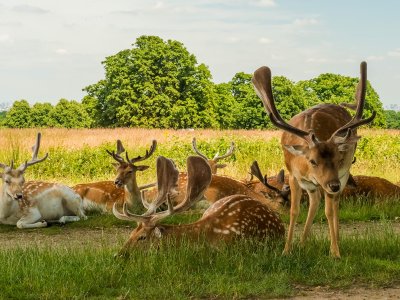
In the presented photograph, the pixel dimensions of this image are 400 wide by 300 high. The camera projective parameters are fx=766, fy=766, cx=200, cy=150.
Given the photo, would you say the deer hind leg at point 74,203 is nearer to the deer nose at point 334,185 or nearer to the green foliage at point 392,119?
the deer nose at point 334,185

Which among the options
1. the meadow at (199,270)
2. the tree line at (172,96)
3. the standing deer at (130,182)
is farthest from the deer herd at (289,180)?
the tree line at (172,96)

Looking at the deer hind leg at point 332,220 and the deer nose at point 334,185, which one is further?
the deer hind leg at point 332,220

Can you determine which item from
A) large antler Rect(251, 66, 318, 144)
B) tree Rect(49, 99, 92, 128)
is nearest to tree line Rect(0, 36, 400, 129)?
tree Rect(49, 99, 92, 128)

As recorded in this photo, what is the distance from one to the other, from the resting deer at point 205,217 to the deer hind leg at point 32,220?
156 inches

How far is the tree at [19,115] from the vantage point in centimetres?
6894

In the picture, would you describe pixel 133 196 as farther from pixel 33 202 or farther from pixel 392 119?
pixel 392 119

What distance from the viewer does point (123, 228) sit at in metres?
10.5

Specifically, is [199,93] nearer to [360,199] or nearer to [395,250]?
[360,199]

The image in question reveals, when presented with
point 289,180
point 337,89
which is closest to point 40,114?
point 337,89

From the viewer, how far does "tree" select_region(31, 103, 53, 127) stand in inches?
2753

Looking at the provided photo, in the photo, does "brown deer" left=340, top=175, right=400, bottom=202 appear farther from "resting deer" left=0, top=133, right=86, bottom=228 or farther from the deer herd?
"resting deer" left=0, top=133, right=86, bottom=228

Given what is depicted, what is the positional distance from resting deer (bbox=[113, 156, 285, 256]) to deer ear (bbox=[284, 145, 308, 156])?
80 centimetres

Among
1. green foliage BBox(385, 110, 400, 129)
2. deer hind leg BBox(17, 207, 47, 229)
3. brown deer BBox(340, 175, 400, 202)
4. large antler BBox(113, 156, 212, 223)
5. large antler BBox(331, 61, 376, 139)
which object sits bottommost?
deer hind leg BBox(17, 207, 47, 229)

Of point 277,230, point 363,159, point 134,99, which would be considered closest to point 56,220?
point 277,230
